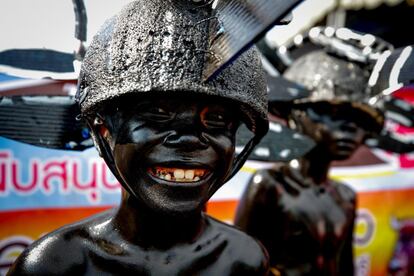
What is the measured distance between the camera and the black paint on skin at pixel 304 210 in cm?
305

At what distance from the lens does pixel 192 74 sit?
1394mm

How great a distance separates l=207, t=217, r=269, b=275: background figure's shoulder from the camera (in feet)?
5.93

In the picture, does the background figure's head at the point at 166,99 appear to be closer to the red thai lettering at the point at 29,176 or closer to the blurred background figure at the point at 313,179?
the blurred background figure at the point at 313,179

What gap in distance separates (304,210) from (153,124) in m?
1.94

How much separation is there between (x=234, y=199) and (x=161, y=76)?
2.81 metres

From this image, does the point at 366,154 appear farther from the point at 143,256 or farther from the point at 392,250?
the point at 143,256

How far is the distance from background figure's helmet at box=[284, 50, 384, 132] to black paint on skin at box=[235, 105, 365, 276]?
0.10 metres

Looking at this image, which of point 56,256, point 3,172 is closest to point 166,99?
point 56,256

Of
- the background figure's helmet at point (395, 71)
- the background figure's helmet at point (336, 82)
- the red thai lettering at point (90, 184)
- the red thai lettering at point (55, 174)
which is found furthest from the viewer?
the red thai lettering at point (90, 184)

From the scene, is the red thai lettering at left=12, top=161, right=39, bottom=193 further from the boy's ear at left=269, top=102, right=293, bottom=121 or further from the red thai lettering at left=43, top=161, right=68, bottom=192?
the boy's ear at left=269, top=102, right=293, bottom=121

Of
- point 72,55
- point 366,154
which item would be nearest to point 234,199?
point 366,154

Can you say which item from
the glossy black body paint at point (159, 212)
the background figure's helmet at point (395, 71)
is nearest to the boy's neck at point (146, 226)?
the glossy black body paint at point (159, 212)

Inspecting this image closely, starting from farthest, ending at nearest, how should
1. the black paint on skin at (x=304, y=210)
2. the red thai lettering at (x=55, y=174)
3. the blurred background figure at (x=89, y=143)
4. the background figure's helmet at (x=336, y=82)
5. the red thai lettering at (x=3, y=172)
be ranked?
the red thai lettering at (x=55, y=174) → the red thai lettering at (x=3, y=172) → the black paint on skin at (x=304, y=210) → the background figure's helmet at (x=336, y=82) → the blurred background figure at (x=89, y=143)

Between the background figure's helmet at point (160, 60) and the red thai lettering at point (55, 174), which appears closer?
the background figure's helmet at point (160, 60)
